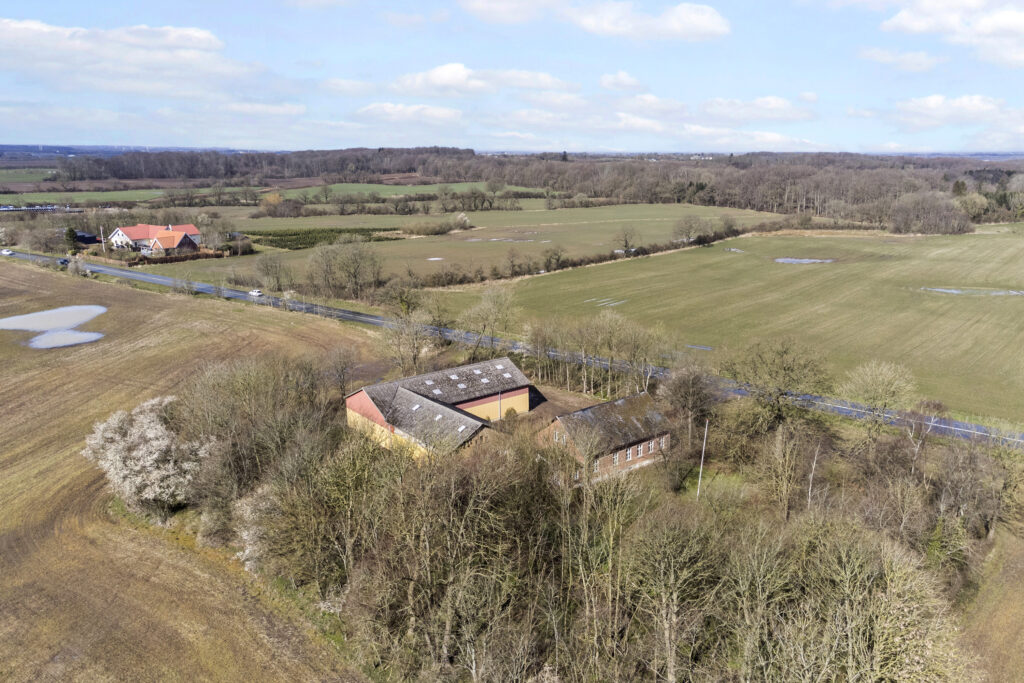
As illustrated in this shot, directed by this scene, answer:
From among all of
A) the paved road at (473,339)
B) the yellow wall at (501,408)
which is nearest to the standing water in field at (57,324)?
the paved road at (473,339)

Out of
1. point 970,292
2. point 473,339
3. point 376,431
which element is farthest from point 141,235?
point 970,292

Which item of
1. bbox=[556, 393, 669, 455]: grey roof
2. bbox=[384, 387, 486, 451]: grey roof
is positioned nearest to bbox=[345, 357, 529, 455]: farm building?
bbox=[384, 387, 486, 451]: grey roof

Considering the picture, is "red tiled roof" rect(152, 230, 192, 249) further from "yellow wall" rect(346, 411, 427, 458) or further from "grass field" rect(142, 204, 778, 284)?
"yellow wall" rect(346, 411, 427, 458)

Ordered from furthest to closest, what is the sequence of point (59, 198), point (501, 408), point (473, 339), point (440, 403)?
point (59, 198) → point (473, 339) → point (501, 408) → point (440, 403)

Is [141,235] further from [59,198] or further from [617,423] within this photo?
[617,423]

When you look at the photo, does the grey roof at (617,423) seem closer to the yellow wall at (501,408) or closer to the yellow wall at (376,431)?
the yellow wall at (501,408)

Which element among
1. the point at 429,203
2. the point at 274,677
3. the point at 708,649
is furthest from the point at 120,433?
the point at 429,203

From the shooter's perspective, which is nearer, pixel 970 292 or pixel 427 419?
pixel 427 419
